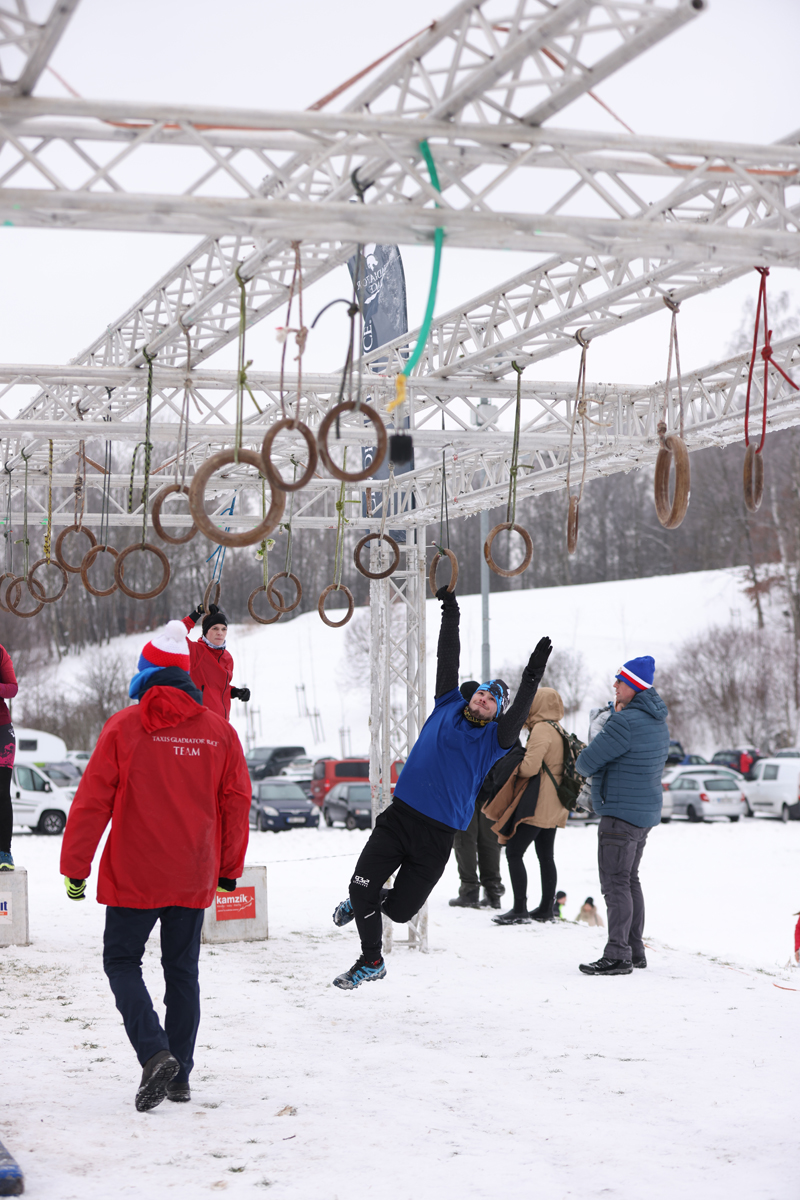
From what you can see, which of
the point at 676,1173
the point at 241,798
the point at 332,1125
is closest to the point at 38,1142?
the point at 332,1125


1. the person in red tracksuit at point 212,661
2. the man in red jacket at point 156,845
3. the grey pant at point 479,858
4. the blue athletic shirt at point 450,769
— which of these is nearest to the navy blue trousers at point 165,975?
the man in red jacket at point 156,845

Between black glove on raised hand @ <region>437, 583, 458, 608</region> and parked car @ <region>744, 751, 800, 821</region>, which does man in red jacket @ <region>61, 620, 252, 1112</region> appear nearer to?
black glove on raised hand @ <region>437, 583, 458, 608</region>

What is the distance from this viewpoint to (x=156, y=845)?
4.50 meters

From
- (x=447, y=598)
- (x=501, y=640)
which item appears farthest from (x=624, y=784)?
(x=501, y=640)

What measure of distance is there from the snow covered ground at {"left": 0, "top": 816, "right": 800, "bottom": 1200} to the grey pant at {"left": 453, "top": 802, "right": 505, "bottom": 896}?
3.13ft

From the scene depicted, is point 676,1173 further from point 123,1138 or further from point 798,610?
point 798,610

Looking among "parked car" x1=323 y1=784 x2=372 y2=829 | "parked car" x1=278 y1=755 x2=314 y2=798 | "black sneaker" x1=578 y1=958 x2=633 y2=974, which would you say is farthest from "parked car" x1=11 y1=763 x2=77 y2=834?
"black sneaker" x1=578 y1=958 x2=633 y2=974

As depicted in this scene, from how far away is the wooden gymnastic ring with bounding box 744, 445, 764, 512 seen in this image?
5871mm

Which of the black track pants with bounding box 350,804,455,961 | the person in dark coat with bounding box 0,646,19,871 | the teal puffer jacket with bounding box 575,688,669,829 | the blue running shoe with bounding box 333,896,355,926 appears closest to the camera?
the black track pants with bounding box 350,804,455,961

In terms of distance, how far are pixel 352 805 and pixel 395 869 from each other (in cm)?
1621

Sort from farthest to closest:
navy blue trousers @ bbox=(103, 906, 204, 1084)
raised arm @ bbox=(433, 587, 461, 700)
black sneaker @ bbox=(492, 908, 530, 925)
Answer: black sneaker @ bbox=(492, 908, 530, 925) → raised arm @ bbox=(433, 587, 461, 700) → navy blue trousers @ bbox=(103, 906, 204, 1084)

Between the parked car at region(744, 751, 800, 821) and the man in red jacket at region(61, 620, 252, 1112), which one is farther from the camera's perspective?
the parked car at region(744, 751, 800, 821)

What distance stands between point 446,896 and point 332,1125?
28.0ft

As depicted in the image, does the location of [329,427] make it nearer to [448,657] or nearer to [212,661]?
[448,657]
